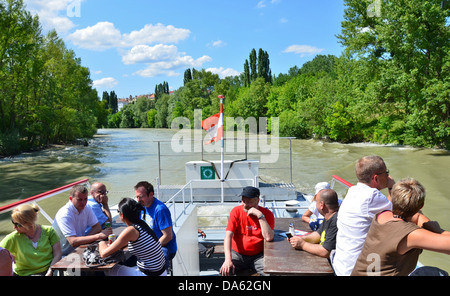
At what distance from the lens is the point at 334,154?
27.5 metres

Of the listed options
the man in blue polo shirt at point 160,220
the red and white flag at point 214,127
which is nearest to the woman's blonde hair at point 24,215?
the man in blue polo shirt at point 160,220

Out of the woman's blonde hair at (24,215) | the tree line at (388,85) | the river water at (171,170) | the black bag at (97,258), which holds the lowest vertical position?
the river water at (171,170)

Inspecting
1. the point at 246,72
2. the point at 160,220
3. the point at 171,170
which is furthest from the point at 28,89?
the point at 246,72

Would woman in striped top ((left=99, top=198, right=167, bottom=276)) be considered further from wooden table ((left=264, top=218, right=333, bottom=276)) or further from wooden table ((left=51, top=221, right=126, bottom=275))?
wooden table ((left=264, top=218, right=333, bottom=276))

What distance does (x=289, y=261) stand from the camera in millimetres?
2602

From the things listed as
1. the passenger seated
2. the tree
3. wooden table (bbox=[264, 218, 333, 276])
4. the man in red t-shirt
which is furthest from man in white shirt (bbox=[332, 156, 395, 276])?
the tree

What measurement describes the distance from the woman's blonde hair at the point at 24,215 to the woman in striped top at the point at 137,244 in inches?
26.4

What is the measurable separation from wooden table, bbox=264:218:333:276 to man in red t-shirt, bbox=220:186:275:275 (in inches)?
9.4

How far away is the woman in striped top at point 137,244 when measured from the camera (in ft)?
8.68

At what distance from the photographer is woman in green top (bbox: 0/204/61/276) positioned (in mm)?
2875

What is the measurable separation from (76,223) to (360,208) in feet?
9.27

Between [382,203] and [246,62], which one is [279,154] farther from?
[246,62]

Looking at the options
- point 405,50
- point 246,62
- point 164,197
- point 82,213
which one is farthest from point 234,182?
point 246,62

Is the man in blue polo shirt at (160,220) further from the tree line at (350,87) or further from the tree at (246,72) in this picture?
the tree at (246,72)
